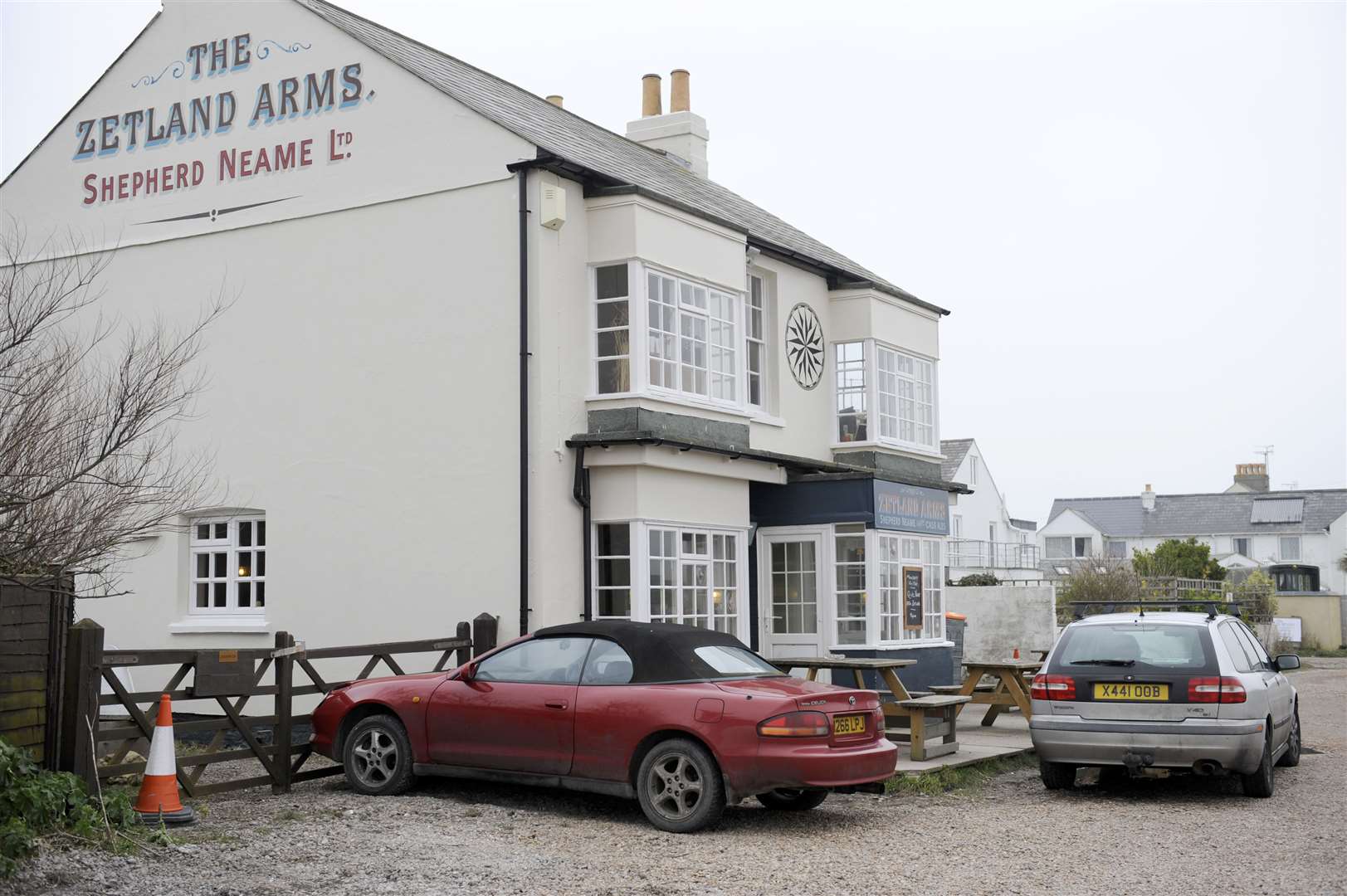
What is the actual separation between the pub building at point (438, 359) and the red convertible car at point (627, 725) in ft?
10.5

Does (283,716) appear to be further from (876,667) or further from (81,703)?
(876,667)

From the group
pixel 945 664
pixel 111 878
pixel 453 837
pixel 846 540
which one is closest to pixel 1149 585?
pixel 945 664

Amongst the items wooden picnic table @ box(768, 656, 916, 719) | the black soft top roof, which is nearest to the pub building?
wooden picnic table @ box(768, 656, 916, 719)

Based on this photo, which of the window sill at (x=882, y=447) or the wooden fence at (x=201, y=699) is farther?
the window sill at (x=882, y=447)

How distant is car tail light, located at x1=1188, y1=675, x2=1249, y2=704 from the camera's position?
36.8 ft

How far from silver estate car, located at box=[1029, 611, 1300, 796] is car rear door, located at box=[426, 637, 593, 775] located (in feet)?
13.3

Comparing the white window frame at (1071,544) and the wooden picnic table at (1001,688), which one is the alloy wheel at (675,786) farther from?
the white window frame at (1071,544)

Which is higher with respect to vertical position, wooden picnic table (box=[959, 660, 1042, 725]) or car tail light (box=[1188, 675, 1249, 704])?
car tail light (box=[1188, 675, 1249, 704])

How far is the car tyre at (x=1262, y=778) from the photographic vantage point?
11.5 metres

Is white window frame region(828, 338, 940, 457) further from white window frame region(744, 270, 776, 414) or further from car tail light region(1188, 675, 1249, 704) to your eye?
car tail light region(1188, 675, 1249, 704)

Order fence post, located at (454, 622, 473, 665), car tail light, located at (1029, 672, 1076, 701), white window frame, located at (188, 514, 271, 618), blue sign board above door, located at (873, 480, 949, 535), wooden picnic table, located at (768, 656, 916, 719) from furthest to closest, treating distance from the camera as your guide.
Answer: blue sign board above door, located at (873, 480, 949, 535), white window frame, located at (188, 514, 271, 618), fence post, located at (454, 622, 473, 665), wooden picnic table, located at (768, 656, 916, 719), car tail light, located at (1029, 672, 1076, 701)

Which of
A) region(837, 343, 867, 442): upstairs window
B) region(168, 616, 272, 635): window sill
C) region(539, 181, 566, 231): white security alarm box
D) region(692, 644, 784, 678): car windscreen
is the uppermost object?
region(539, 181, 566, 231): white security alarm box

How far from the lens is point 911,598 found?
19781mm

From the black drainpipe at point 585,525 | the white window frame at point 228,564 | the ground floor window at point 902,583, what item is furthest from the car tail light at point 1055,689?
the white window frame at point 228,564
